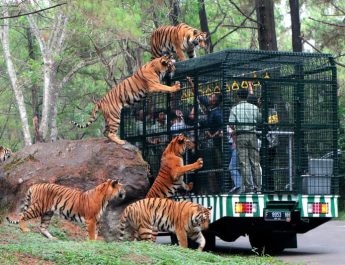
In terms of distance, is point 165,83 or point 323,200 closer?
point 323,200

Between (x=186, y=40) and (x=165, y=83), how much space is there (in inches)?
56.5

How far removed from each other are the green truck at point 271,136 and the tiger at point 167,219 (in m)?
0.31

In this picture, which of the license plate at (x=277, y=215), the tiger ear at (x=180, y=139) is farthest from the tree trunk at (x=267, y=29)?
the license plate at (x=277, y=215)

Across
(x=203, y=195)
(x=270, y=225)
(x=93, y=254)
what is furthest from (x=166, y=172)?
(x=93, y=254)

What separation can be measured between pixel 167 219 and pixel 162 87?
7.92 feet

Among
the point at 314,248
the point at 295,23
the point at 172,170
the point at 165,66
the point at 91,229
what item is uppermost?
the point at 295,23

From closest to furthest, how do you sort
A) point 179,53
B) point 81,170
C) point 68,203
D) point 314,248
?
point 68,203
point 81,170
point 314,248
point 179,53

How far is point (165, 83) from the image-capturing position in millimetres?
15641

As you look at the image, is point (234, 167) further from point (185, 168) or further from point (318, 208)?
point (318, 208)

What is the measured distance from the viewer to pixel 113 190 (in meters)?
14.1

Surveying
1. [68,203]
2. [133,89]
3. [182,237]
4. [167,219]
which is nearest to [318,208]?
[182,237]

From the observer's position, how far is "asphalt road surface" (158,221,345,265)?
528 inches

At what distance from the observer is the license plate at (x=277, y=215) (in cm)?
1368

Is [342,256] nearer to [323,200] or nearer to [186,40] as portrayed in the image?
[323,200]
